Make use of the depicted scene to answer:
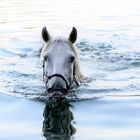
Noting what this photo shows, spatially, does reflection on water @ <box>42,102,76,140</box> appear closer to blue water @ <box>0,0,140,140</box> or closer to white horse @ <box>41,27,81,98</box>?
blue water @ <box>0,0,140,140</box>

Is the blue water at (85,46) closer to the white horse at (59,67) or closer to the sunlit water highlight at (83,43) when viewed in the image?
the sunlit water highlight at (83,43)

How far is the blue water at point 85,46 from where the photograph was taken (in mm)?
7484

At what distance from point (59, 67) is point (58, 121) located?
2.46 ft

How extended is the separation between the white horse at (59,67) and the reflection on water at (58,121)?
34cm

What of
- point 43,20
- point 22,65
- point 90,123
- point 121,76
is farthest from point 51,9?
point 90,123

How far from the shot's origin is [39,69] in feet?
30.0

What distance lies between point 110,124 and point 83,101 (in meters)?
1.22

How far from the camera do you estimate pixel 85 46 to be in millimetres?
11109

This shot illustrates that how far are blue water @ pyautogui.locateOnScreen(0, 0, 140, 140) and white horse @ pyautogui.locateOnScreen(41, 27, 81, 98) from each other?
487 millimetres

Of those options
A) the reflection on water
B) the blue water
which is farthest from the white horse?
the blue water

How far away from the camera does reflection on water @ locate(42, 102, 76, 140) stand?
213 inches

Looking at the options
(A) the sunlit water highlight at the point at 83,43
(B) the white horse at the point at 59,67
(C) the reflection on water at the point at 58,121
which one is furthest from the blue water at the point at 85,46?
(B) the white horse at the point at 59,67

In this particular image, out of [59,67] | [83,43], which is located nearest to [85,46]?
[83,43]

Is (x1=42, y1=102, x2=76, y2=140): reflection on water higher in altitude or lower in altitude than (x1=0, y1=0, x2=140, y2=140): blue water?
lower
